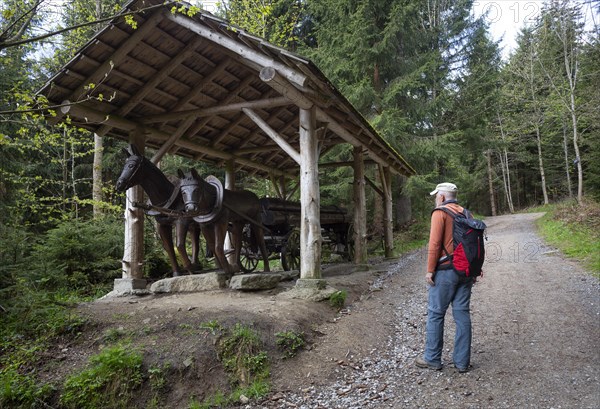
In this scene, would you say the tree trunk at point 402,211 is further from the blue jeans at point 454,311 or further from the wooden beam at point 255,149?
the blue jeans at point 454,311

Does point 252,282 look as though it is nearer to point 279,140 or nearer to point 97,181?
point 279,140

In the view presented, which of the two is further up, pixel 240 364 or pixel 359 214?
pixel 359 214

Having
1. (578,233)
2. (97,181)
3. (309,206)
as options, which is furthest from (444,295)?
(97,181)

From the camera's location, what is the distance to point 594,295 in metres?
6.65

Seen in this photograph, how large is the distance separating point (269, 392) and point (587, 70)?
22.7 m

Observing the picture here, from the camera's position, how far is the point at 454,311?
13.7 ft

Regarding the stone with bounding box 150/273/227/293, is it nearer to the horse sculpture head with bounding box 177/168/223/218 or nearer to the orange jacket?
the horse sculpture head with bounding box 177/168/223/218

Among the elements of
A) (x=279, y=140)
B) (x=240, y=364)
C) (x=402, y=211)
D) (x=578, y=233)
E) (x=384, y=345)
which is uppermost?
(x=279, y=140)

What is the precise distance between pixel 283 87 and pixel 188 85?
8.59 feet

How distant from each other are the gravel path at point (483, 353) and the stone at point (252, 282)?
1559 millimetres

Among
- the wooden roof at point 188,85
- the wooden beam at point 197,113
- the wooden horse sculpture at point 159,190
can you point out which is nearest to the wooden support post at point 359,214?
the wooden roof at point 188,85

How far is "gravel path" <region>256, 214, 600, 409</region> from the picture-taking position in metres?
Result: 3.65

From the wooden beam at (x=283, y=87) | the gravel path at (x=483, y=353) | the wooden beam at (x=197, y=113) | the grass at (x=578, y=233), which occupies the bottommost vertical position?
the gravel path at (x=483, y=353)

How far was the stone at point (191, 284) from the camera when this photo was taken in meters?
7.12
